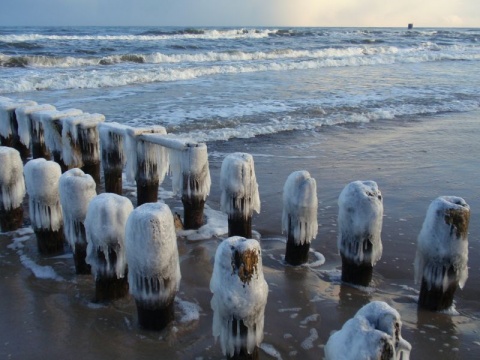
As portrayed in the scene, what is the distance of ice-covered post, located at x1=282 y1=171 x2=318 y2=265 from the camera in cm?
386

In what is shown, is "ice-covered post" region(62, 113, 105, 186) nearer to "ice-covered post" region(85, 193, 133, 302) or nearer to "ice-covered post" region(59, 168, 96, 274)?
"ice-covered post" region(59, 168, 96, 274)

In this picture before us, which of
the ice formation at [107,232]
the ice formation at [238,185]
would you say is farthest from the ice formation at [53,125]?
the ice formation at [107,232]

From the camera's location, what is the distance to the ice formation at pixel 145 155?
4844mm

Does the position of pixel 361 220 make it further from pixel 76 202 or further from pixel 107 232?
A: pixel 76 202

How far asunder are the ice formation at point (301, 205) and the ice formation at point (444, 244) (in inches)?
34.9

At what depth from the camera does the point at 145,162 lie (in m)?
4.91

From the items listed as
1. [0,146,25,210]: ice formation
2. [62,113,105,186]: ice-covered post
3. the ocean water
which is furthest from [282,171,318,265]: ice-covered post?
the ocean water

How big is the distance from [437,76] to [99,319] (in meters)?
20.0

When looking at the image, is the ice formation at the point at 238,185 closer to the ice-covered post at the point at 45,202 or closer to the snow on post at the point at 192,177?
the snow on post at the point at 192,177

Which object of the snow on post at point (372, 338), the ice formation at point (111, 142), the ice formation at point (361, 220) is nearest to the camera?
the snow on post at point (372, 338)

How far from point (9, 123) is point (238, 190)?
4.20 metres

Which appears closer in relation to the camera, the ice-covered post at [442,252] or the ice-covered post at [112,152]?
the ice-covered post at [442,252]

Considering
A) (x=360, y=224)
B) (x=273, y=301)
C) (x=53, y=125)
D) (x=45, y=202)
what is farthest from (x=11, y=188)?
(x=360, y=224)

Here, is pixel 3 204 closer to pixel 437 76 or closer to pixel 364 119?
pixel 364 119
